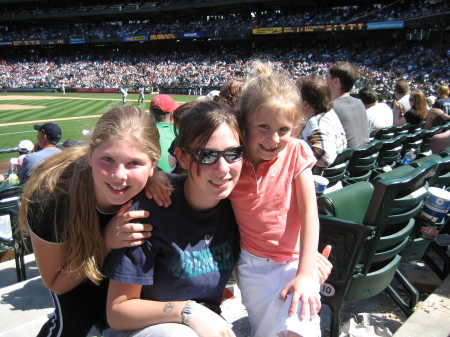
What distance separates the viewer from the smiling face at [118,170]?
159 centimetres

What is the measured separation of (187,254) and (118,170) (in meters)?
0.46

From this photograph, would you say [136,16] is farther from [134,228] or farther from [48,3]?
[134,228]

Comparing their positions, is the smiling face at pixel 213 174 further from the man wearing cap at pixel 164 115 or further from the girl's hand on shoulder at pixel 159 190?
the man wearing cap at pixel 164 115

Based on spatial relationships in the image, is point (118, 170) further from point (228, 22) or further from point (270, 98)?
point (228, 22)

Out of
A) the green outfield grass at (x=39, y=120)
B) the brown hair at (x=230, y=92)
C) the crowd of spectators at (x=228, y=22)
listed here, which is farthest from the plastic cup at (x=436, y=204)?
the crowd of spectators at (x=228, y=22)

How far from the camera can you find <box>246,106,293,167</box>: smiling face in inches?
69.4

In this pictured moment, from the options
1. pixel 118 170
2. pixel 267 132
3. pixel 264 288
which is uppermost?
pixel 267 132

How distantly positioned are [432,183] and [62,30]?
216ft

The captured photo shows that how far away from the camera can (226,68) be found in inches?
1661

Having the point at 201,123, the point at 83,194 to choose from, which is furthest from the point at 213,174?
the point at 83,194

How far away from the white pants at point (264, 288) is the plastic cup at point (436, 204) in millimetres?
1108

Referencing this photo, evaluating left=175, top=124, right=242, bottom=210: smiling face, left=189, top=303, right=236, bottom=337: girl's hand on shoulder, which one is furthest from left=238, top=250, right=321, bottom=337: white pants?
left=175, top=124, right=242, bottom=210: smiling face

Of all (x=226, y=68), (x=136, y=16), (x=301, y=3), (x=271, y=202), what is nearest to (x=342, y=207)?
(x=271, y=202)

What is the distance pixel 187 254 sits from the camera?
159cm
